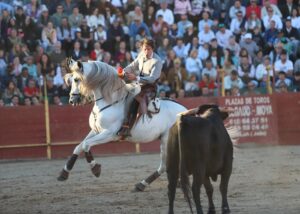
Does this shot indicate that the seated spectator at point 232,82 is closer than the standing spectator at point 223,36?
Yes

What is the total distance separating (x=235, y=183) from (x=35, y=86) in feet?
24.4

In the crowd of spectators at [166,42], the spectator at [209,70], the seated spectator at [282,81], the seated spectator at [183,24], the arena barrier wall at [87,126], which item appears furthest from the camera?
the seated spectator at [183,24]

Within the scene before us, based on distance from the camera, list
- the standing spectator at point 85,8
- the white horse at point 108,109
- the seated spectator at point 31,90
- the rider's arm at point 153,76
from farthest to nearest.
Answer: the standing spectator at point 85,8, the seated spectator at point 31,90, the rider's arm at point 153,76, the white horse at point 108,109

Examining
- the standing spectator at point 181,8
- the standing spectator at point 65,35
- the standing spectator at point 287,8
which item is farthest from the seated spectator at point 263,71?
the standing spectator at point 65,35

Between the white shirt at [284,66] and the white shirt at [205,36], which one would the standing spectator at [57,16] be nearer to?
the white shirt at [205,36]

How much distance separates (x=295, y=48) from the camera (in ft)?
66.4

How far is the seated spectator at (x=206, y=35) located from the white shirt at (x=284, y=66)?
71.1 inches

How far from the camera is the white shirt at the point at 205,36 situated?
65.5 feet

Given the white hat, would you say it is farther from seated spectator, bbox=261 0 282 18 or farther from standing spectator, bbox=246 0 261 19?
seated spectator, bbox=261 0 282 18

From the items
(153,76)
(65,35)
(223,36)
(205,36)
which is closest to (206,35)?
(205,36)

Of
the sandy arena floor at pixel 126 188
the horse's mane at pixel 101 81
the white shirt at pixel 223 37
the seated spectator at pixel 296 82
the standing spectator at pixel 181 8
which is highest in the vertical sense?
the standing spectator at pixel 181 8

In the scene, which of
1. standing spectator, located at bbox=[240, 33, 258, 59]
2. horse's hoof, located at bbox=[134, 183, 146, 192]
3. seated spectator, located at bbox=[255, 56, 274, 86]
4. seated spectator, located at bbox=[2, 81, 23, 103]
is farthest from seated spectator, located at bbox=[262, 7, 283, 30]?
horse's hoof, located at bbox=[134, 183, 146, 192]

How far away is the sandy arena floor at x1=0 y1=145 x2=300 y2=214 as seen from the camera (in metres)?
9.02

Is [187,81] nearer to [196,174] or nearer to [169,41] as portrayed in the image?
[169,41]
